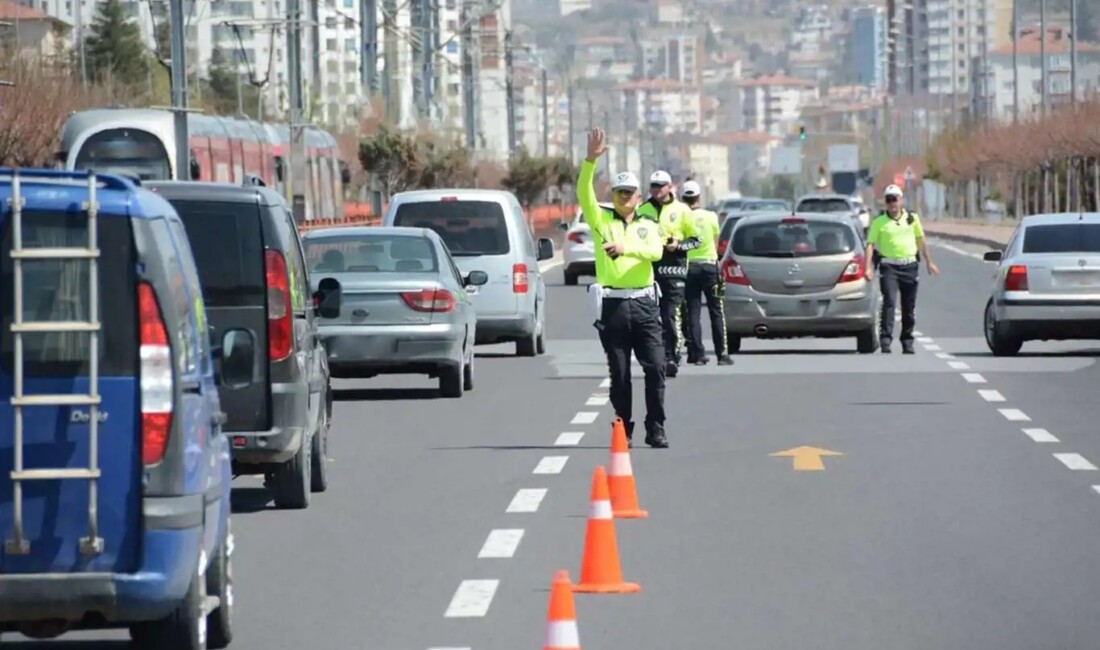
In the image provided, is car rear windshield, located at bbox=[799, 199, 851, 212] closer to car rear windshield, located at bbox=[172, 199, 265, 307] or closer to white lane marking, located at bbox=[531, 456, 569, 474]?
white lane marking, located at bbox=[531, 456, 569, 474]

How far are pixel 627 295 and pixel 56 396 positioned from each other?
9.69m

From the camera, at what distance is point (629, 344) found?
17.9 metres

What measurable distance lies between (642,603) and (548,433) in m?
8.61

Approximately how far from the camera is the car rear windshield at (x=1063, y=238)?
1152 inches

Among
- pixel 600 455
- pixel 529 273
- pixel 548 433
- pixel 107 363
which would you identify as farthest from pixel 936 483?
pixel 529 273

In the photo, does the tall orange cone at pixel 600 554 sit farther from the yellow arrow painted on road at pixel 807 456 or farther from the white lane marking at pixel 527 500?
the yellow arrow painted on road at pixel 807 456

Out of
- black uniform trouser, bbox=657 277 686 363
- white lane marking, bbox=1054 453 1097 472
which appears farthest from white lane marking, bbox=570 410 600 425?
white lane marking, bbox=1054 453 1097 472

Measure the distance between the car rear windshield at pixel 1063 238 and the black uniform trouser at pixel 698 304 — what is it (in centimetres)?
365

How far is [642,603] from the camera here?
35.6 feet

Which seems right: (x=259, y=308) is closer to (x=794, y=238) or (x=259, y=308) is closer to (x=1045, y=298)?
(x=1045, y=298)

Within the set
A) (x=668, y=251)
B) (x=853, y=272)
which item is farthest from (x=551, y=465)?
(x=853, y=272)

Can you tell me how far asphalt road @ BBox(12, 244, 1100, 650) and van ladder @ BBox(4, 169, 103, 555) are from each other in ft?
5.40

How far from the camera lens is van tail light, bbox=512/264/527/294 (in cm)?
2869

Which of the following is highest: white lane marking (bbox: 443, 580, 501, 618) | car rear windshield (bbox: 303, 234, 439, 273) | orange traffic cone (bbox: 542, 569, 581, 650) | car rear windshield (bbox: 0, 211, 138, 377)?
car rear windshield (bbox: 0, 211, 138, 377)
